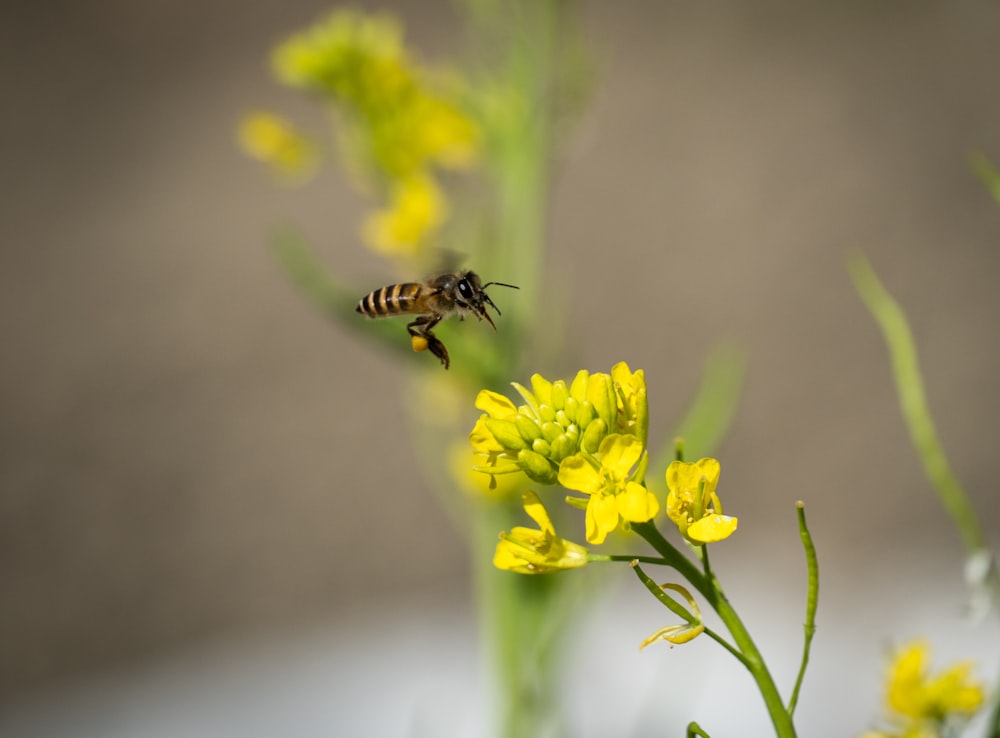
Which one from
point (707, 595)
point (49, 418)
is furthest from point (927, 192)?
point (707, 595)

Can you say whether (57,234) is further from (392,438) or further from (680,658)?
(680,658)

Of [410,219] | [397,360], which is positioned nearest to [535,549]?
[410,219]

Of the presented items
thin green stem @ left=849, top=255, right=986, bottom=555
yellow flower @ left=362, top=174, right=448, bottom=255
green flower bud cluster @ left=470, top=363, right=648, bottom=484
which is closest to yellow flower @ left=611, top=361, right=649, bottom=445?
green flower bud cluster @ left=470, top=363, right=648, bottom=484

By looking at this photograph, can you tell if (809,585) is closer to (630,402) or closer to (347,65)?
(630,402)

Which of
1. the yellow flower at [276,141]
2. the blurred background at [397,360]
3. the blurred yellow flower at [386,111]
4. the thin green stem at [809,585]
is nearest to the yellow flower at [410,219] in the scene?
the blurred yellow flower at [386,111]

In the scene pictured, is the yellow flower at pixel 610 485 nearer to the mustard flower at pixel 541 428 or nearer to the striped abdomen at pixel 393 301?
the mustard flower at pixel 541 428

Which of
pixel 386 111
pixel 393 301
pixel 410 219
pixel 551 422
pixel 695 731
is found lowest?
pixel 695 731

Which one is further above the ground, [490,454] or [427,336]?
[427,336]

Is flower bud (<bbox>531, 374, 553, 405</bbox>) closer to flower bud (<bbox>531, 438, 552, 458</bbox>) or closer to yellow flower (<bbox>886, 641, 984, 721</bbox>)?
flower bud (<bbox>531, 438, 552, 458</bbox>)
